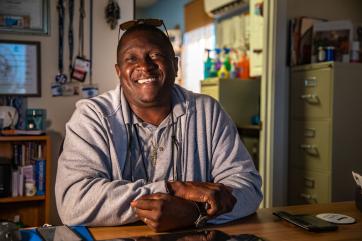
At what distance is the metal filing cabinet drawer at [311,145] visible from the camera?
9.45 feet

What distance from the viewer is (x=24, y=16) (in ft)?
9.36

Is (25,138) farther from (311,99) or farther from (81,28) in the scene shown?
(311,99)

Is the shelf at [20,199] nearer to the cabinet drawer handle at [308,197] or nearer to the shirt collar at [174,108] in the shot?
the shirt collar at [174,108]

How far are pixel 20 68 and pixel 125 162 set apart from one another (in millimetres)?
1864

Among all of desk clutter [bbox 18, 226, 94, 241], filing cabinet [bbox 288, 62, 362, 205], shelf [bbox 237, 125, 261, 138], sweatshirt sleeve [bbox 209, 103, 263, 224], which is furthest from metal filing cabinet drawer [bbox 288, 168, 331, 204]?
desk clutter [bbox 18, 226, 94, 241]

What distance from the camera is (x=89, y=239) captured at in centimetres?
95

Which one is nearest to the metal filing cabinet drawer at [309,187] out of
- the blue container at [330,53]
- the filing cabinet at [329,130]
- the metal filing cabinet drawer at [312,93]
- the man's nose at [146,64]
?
the filing cabinet at [329,130]

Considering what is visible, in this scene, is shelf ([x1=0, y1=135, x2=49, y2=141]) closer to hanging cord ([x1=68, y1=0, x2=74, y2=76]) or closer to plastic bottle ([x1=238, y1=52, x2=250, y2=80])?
hanging cord ([x1=68, y1=0, x2=74, y2=76])

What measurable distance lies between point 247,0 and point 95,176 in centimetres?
396

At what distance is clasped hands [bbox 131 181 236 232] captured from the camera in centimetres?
102

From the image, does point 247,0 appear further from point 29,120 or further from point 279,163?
point 29,120

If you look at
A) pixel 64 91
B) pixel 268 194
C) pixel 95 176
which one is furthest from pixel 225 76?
pixel 95 176

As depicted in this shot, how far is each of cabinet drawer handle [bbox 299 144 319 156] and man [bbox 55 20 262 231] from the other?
5.52 feet

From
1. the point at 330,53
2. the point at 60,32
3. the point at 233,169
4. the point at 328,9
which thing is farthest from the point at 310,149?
the point at 60,32
